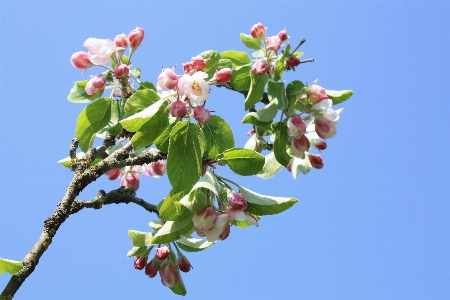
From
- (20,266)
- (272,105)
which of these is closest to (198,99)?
(272,105)

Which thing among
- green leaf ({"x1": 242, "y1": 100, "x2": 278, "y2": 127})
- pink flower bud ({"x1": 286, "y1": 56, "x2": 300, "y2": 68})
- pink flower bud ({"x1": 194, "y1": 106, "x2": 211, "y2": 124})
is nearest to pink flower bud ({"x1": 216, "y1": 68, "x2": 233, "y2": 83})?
pink flower bud ({"x1": 194, "y1": 106, "x2": 211, "y2": 124})

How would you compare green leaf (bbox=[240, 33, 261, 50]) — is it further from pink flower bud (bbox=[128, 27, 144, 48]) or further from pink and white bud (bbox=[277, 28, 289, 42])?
pink flower bud (bbox=[128, 27, 144, 48])

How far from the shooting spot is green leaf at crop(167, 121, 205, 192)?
6.45ft

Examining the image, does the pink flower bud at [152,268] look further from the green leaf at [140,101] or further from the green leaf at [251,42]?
the green leaf at [251,42]

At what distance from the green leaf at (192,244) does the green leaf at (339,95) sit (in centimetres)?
95

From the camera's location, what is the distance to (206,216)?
79.6 inches

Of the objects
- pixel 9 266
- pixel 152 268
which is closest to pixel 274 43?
pixel 152 268

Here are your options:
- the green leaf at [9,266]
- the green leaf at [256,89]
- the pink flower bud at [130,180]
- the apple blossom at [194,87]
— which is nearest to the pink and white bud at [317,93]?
the green leaf at [256,89]

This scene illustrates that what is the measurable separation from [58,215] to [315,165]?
1.46 m

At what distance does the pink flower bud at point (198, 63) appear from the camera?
83.3 inches

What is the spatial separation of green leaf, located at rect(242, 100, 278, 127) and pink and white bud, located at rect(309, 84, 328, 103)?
0.17 meters

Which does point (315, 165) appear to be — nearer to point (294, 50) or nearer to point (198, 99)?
point (294, 50)

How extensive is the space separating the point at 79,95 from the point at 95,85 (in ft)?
0.68

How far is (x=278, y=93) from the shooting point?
2.32m
